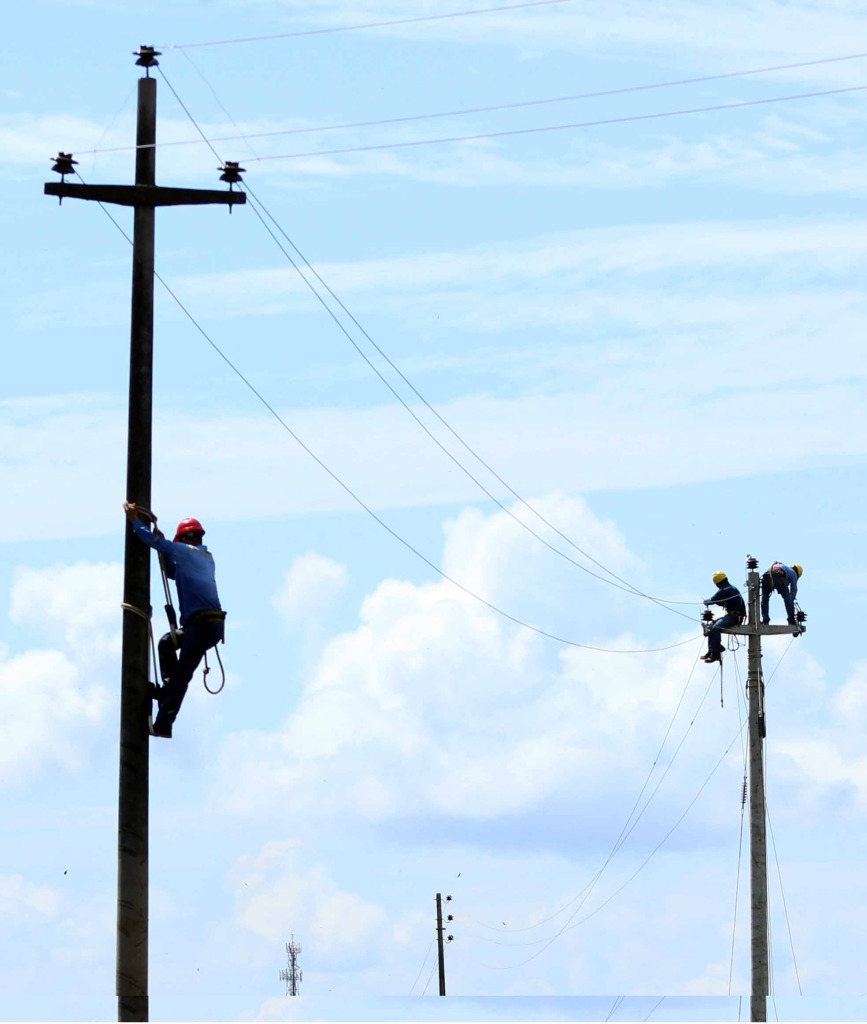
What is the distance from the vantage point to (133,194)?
46.9ft

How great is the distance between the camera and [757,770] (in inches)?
1111

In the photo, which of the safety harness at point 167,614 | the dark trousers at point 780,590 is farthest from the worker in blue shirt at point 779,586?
the safety harness at point 167,614

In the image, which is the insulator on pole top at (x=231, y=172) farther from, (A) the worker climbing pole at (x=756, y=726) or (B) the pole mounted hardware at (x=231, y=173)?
(A) the worker climbing pole at (x=756, y=726)

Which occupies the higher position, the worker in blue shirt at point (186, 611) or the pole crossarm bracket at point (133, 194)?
the pole crossarm bracket at point (133, 194)

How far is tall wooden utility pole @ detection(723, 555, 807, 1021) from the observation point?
27438 mm

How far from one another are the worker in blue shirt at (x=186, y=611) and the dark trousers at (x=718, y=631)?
15.9 m

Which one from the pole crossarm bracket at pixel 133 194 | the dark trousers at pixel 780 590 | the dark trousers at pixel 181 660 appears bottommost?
the dark trousers at pixel 181 660

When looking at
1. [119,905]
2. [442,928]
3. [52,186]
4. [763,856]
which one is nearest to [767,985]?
[763,856]

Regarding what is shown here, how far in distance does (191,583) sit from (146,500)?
0.67 m

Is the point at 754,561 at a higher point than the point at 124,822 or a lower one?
higher

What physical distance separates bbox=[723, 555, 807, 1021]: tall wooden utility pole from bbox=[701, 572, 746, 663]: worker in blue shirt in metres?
0.12

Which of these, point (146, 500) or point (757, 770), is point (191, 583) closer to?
point (146, 500)

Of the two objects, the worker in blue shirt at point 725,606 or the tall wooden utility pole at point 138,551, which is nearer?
the tall wooden utility pole at point 138,551

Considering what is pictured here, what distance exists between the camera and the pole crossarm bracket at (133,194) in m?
14.3
